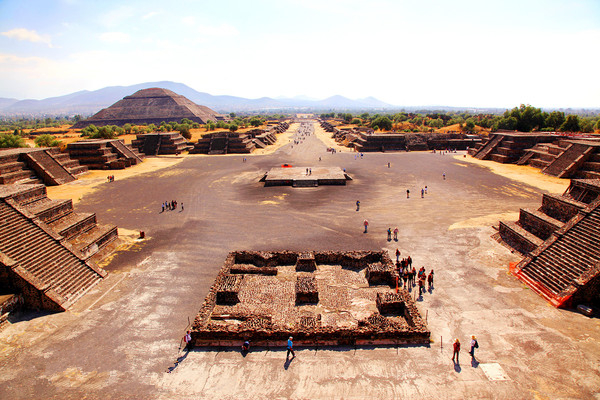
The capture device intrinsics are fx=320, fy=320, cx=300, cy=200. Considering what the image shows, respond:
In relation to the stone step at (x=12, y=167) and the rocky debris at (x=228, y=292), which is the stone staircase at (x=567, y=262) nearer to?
the rocky debris at (x=228, y=292)

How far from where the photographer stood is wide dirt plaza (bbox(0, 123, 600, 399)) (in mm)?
10539

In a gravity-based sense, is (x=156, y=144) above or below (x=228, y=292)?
above

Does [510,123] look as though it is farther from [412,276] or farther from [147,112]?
[147,112]

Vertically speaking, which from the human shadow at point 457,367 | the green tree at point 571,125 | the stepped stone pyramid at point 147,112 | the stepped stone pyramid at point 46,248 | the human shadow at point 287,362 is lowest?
the human shadow at point 287,362

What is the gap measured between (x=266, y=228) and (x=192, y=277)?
8170mm

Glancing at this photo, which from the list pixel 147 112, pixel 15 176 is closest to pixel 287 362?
pixel 15 176

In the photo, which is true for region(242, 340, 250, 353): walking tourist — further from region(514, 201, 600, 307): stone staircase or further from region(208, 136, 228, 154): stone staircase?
region(208, 136, 228, 154): stone staircase

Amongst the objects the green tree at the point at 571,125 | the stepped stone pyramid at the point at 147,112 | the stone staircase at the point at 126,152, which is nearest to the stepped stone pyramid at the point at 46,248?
the stone staircase at the point at 126,152

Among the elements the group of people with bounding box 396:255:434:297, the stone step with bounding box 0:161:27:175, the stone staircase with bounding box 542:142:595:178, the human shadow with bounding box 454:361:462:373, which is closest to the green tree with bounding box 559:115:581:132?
the stone staircase with bounding box 542:142:595:178

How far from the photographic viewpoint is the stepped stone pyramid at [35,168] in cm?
3759

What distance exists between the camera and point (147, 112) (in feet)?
469

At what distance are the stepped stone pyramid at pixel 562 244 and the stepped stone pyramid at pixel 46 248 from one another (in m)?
22.6

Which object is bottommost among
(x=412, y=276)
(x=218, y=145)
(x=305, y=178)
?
(x=412, y=276)

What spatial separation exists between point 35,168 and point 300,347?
45.0 m
